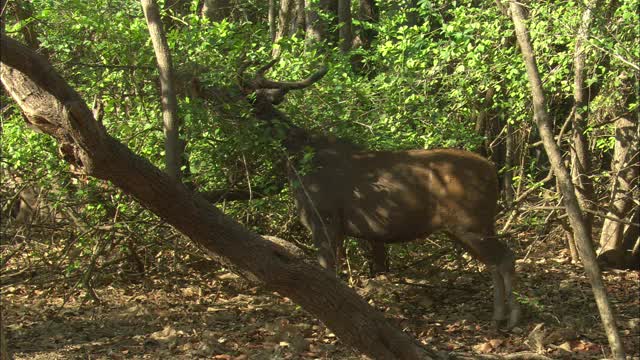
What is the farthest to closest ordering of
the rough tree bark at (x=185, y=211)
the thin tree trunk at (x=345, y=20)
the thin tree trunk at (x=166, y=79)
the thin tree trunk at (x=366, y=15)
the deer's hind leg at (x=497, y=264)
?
the thin tree trunk at (x=366, y=15), the thin tree trunk at (x=345, y=20), the deer's hind leg at (x=497, y=264), the thin tree trunk at (x=166, y=79), the rough tree bark at (x=185, y=211)

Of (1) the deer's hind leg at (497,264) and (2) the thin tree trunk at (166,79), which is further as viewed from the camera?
(1) the deer's hind leg at (497,264)

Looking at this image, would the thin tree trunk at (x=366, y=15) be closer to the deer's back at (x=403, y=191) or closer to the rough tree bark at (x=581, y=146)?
the rough tree bark at (x=581, y=146)

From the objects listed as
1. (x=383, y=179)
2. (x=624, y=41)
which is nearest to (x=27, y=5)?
(x=383, y=179)

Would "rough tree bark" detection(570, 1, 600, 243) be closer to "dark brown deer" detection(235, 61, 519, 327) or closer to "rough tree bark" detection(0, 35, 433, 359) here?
"dark brown deer" detection(235, 61, 519, 327)

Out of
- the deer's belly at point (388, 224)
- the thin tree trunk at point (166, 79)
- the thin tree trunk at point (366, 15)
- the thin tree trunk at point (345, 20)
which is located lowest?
the deer's belly at point (388, 224)

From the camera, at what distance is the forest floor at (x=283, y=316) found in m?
8.34

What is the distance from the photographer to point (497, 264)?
9.04 meters

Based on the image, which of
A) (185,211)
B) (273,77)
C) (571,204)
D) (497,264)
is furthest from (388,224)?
(185,211)

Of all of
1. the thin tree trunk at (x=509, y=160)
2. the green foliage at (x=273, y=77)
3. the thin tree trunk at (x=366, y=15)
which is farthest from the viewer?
the thin tree trunk at (x=366, y=15)

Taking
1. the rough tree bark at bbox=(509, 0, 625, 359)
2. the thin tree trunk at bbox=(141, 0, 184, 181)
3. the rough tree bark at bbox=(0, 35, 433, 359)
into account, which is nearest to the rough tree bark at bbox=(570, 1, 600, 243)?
the rough tree bark at bbox=(509, 0, 625, 359)

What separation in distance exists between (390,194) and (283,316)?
1.73 metres

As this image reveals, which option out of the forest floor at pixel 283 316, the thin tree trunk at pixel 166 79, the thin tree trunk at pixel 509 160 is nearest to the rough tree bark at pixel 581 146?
the forest floor at pixel 283 316

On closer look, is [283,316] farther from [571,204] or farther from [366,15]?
[366,15]

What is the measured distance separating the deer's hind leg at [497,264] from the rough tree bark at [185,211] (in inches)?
104
